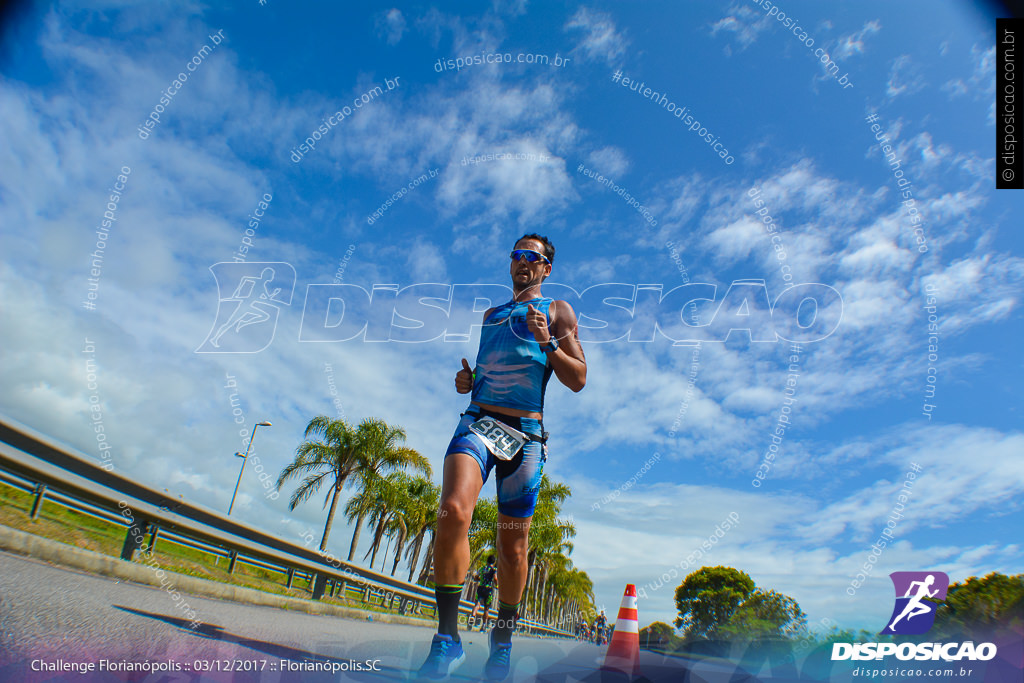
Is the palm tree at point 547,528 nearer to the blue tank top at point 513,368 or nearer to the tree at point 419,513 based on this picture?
the tree at point 419,513

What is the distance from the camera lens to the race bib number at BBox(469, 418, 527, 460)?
9.55ft

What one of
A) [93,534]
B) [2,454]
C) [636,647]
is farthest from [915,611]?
[93,534]

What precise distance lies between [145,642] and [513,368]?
2.00m

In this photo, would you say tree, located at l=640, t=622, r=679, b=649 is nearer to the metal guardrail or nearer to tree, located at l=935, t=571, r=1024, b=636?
tree, located at l=935, t=571, r=1024, b=636

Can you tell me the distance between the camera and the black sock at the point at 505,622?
9.39 feet

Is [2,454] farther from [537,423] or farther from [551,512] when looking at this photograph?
[551,512]

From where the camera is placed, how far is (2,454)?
9.62 feet

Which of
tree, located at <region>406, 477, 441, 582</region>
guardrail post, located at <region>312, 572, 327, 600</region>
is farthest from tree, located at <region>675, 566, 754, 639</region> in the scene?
guardrail post, located at <region>312, 572, 327, 600</region>

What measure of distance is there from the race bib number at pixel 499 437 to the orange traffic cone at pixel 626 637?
2.30 metres

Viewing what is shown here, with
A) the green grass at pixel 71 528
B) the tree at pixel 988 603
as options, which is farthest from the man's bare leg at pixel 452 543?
the tree at pixel 988 603

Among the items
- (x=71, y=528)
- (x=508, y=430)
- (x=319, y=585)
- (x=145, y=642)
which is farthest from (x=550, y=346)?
(x=319, y=585)

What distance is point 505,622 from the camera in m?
2.98

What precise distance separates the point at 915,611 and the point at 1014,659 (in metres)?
0.90

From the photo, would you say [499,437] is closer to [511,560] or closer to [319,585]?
[511,560]
